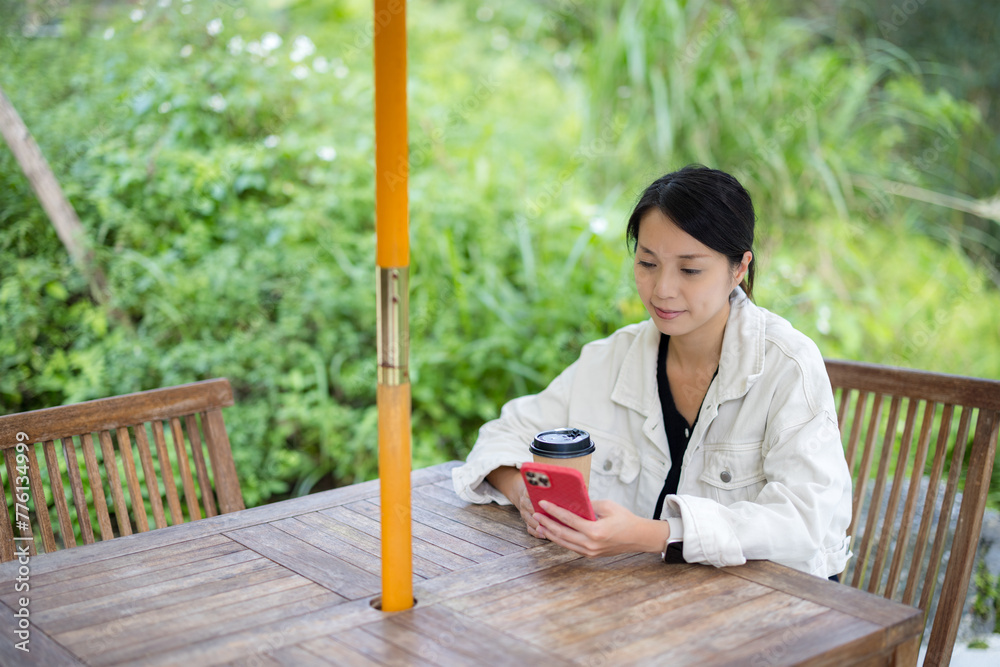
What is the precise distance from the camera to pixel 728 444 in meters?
1.82

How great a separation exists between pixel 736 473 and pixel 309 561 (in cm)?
87

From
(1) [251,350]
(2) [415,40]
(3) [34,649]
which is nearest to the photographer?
(3) [34,649]

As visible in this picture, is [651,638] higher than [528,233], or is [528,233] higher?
[528,233]

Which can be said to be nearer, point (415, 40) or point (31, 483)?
point (31, 483)

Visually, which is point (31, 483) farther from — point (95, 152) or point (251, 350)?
point (95, 152)

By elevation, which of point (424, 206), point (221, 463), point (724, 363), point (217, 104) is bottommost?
point (221, 463)

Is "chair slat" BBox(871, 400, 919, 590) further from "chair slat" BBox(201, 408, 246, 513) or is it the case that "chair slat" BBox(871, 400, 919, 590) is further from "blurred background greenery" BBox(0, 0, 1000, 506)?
"blurred background greenery" BBox(0, 0, 1000, 506)

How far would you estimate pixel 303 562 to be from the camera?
1.57 metres

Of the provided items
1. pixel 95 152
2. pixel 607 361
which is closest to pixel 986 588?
pixel 607 361

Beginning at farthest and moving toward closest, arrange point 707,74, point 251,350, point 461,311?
1. point 707,74
2. point 461,311
3. point 251,350

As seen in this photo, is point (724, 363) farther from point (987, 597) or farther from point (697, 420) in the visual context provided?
point (987, 597)

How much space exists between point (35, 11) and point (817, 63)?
12.8 feet

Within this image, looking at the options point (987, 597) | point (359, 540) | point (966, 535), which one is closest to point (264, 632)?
point (359, 540)

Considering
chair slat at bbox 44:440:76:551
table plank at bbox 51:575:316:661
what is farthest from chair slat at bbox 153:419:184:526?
table plank at bbox 51:575:316:661
